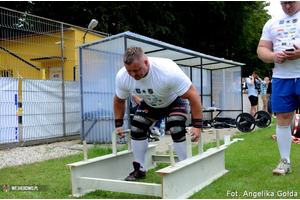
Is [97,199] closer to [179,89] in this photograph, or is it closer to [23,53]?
[179,89]

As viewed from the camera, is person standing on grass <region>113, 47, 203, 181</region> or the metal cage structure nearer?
person standing on grass <region>113, 47, 203, 181</region>

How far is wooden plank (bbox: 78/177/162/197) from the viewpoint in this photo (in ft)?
9.26

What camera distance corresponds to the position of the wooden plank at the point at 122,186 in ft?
9.26

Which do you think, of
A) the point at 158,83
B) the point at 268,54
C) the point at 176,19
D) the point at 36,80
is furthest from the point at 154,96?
the point at 176,19

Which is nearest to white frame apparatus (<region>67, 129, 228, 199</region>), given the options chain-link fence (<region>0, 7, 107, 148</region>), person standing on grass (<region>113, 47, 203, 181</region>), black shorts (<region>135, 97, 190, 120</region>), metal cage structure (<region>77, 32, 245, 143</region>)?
person standing on grass (<region>113, 47, 203, 181</region>)

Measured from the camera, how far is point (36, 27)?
7660 millimetres

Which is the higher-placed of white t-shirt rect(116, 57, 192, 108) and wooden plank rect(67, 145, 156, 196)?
white t-shirt rect(116, 57, 192, 108)

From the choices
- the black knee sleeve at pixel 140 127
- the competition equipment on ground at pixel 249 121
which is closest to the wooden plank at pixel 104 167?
the black knee sleeve at pixel 140 127

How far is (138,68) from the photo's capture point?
3092 mm

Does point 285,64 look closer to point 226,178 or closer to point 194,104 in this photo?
point 194,104

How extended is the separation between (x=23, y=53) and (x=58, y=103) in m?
1.62

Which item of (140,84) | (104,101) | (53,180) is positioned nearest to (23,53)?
(104,101)

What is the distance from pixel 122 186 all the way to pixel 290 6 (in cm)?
271

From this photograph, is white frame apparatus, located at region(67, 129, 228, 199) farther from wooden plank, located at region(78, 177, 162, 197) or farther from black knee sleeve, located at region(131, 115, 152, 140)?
black knee sleeve, located at region(131, 115, 152, 140)
